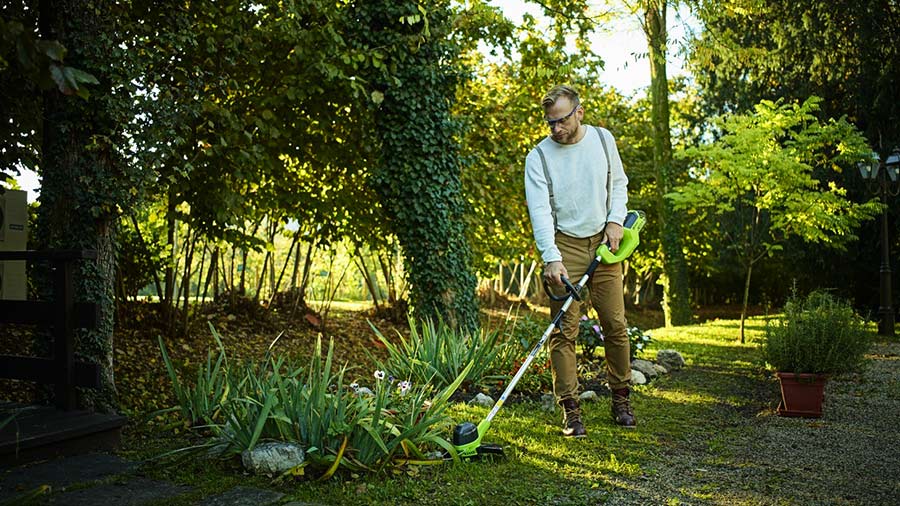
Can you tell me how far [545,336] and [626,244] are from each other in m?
0.72

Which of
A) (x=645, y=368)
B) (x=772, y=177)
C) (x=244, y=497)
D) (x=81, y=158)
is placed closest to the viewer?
(x=244, y=497)

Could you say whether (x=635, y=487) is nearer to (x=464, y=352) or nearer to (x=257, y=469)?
(x=257, y=469)

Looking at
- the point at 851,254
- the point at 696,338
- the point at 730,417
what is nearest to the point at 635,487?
the point at 730,417

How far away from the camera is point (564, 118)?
155 inches

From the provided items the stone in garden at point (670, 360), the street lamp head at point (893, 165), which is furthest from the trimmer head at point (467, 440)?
the street lamp head at point (893, 165)

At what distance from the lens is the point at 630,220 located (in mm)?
4254

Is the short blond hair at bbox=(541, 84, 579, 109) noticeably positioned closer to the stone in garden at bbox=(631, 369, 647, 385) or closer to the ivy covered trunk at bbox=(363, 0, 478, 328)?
the ivy covered trunk at bbox=(363, 0, 478, 328)

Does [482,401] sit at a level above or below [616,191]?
below

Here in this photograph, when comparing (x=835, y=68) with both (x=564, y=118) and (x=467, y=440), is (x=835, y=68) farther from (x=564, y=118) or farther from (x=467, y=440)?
(x=467, y=440)

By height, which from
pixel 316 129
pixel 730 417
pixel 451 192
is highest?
pixel 316 129

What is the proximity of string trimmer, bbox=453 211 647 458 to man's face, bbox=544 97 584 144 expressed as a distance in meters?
0.60

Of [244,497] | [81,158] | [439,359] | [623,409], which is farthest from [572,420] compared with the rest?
[81,158]

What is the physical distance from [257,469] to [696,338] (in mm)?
8099

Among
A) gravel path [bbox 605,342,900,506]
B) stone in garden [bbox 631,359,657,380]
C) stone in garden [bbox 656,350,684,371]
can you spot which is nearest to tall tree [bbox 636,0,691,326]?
stone in garden [bbox 656,350,684,371]
